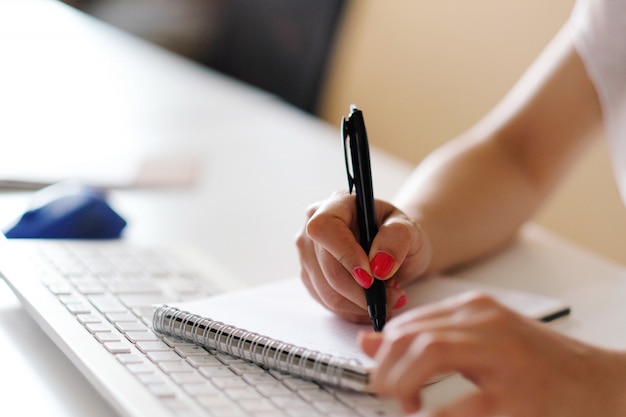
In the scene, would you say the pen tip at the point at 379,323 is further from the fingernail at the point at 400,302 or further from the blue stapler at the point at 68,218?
the blue stapler at the point at 68,218

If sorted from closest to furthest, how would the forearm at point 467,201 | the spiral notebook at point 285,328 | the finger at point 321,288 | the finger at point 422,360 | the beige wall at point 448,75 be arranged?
the finger at point 422,360 < the spiral notebook at point 285,328 < the finger at point 321,288 < the forearm at point 467,201 < the beige wall at point 448,75

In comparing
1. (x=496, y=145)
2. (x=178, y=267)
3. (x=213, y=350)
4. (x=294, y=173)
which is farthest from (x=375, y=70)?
(x=213, y=350)

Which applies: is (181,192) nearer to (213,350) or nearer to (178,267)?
(178,267)

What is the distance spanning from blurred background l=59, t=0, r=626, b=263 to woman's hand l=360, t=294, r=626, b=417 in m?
1.48

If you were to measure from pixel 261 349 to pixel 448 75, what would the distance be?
1.80m

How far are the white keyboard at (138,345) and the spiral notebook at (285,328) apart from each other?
1 centimetres

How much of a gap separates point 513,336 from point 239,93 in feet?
3.56

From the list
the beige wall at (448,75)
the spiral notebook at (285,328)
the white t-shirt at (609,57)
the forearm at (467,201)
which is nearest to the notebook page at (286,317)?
the spiral notebook at (285,328)

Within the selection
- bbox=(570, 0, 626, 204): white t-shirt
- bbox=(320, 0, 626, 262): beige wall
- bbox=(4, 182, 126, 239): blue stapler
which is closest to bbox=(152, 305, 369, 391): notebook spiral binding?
bbox=(4, 182, 126, 239): blue stapler

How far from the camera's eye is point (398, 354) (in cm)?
52

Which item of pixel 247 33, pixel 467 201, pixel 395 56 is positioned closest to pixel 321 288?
pixel 467 201

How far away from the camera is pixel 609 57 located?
955 mm

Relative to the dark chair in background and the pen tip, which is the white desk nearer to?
the pen tip

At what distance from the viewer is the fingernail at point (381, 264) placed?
2.23 feet
